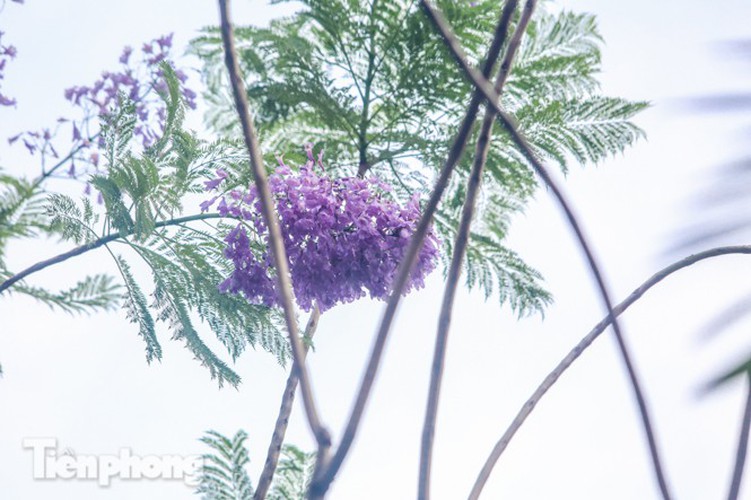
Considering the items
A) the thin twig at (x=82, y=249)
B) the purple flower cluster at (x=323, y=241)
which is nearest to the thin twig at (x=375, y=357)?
the purple flower cluster at (x=323, y=241)

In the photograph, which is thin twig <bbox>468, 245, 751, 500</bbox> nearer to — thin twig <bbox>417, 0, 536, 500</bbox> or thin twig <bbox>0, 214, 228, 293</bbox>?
thin twig <bbox>417, 0, 536, 500</bbox>

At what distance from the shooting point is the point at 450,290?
69 centimetres

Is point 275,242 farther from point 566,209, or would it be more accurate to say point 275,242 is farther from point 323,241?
point 323,241

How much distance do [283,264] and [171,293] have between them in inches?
120

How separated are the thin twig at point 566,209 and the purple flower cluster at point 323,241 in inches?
102

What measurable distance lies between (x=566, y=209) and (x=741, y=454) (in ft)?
0.90

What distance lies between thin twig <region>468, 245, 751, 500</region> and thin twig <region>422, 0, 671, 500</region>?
69 mm

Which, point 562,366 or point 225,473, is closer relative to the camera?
point 562,366

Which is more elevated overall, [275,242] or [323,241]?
[323,241]

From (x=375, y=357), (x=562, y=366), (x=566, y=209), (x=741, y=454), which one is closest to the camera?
(x=375, y=357)

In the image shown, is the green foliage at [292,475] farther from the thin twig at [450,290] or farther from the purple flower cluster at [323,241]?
the thin twig at [450,290]

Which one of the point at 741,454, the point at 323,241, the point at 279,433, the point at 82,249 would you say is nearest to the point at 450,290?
the point at 741,454

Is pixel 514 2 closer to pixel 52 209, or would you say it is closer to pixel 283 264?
pixel 283 264

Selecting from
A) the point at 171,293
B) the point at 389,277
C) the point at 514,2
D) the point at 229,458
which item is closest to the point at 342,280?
the point at 389,277
